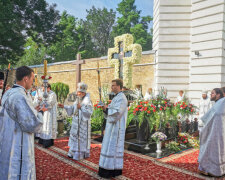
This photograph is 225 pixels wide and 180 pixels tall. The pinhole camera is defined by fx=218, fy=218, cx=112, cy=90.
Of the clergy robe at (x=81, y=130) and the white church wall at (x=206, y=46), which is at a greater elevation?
the white church wall at (x=206, y=46)

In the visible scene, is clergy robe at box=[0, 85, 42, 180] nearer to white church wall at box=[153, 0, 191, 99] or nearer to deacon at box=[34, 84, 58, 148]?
deacon at box=[34, 84, 58, 148]

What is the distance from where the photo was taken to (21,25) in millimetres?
20562

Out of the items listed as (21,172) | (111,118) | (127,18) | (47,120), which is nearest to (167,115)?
(111,118)

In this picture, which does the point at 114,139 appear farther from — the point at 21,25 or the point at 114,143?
the point at 21,25

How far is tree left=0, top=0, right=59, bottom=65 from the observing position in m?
17.5

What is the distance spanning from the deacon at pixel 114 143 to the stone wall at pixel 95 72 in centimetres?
659

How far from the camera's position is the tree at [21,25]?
17453 millimetres

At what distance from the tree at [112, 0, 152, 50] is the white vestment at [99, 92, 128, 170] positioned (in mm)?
34086

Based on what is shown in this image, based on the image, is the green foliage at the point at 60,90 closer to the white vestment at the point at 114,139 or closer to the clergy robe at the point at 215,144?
the white vestment at the point at 114,139

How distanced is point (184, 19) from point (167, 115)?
7755 mm

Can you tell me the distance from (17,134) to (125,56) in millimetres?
7919

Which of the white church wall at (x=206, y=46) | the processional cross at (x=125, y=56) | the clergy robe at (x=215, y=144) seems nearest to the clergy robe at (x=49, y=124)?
the processional cross at (x=125, y=56)

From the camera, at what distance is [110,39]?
42.1 meters

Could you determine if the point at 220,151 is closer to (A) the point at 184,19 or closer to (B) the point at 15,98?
(B) the point at 15,98
